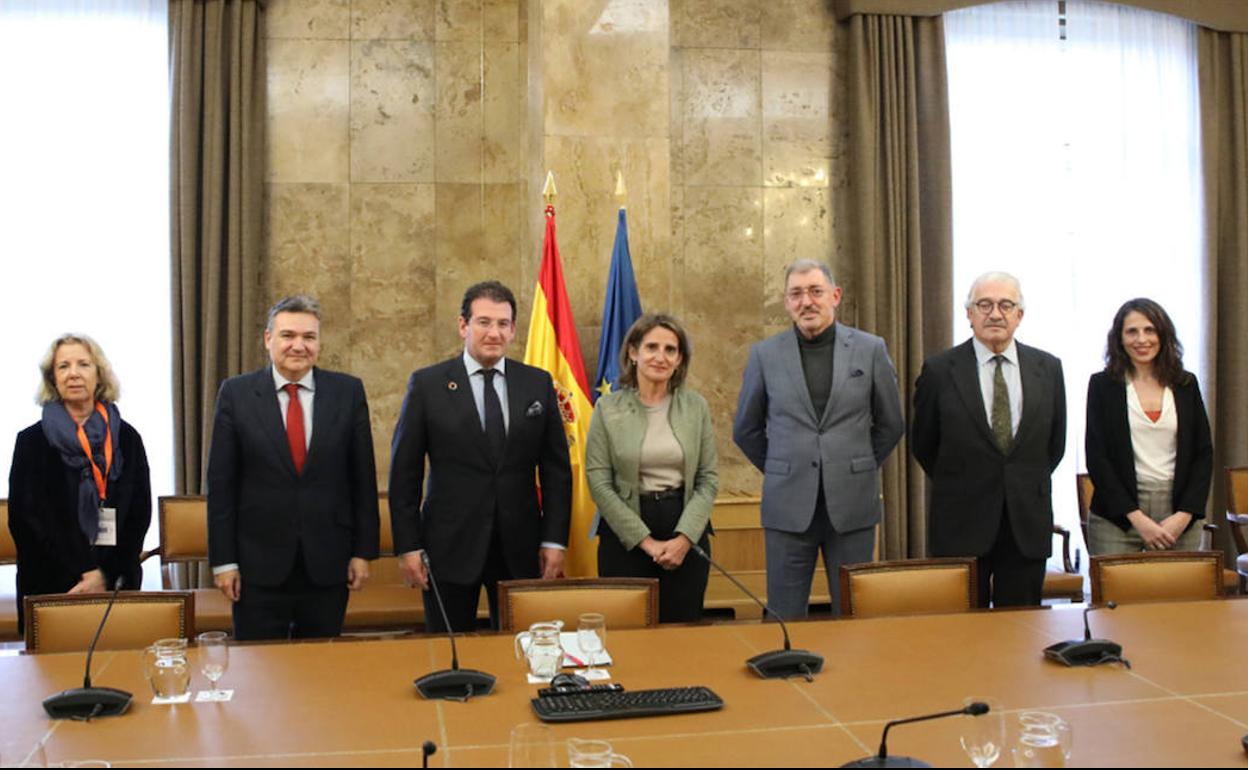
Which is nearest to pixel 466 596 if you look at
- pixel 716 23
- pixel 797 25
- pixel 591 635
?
pixel 591 635

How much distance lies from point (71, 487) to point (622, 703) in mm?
2537

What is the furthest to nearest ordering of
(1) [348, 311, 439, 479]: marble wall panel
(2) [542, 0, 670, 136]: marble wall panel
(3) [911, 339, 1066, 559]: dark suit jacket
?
1. (1) [348, 311, 439, 479]: marble wall panel
2. (2) [542, 0, 670, 136]: marble wall panel
3. (3) [911, 339, 1066, 559]: dark suit jacket

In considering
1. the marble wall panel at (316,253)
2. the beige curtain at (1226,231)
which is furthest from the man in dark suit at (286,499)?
the beige curtain at (1226,231)

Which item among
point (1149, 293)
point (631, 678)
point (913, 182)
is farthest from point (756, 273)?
point (631, 678)

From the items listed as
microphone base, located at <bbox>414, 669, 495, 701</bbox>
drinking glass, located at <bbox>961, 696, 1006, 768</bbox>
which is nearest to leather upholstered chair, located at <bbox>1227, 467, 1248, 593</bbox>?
drinking glass, located at <bbox>961, 696, 1006, 768</bbox>

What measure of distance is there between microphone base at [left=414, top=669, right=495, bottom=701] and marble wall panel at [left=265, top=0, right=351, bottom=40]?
4.55 meters

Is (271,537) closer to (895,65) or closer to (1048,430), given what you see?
(1048,430)

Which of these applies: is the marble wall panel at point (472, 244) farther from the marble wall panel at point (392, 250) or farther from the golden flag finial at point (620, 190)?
the golden flag finial at point (620, 190)

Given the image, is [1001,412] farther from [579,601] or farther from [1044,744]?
[1044,744]

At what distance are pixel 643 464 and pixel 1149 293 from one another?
4.28 meters

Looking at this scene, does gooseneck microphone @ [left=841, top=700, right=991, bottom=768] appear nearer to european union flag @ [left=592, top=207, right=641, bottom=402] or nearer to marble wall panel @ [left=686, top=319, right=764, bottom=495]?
european union flag @ [left=592, top=207, right=641, bottom=402]

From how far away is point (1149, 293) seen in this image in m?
6.99

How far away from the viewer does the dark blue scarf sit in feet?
13.3

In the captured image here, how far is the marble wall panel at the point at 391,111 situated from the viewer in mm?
6262
